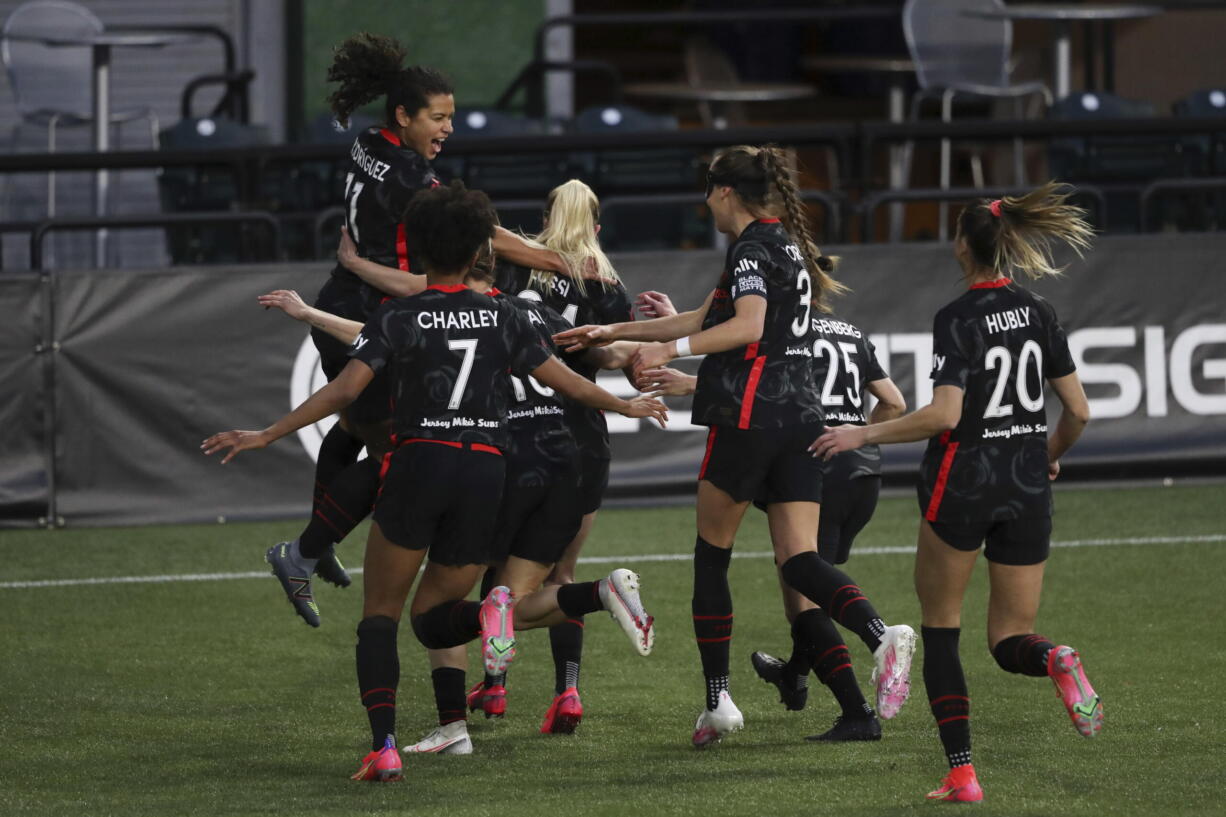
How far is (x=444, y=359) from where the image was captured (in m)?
5.35

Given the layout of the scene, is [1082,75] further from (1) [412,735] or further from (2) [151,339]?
(1) [412,735]

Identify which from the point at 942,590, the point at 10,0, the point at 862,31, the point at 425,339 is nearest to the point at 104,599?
the point at 425,339

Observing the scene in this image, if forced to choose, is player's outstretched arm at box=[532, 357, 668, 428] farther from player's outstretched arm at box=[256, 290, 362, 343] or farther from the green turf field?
the green turf field

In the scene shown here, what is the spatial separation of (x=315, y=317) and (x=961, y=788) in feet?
8.98

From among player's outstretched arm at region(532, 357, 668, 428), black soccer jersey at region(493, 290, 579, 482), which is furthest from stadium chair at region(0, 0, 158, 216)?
player's outstretched arm at region(532, 357, 668, 428)

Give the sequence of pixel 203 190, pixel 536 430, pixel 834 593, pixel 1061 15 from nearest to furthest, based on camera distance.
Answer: pixel 834 593 < pixel 536 430 < pixel 1061 15 < pixel 203 190

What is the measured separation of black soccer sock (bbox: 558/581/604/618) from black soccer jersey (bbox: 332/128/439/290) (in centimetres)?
139

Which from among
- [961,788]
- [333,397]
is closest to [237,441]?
[333,397]

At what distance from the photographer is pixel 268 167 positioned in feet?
41.4

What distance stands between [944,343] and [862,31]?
492 inches

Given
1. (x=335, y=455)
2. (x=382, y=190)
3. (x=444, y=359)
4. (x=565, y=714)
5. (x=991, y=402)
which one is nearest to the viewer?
(x=991, y=402)

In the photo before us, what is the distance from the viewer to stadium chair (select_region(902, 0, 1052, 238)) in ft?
43.7

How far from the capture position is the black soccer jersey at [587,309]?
627 centimetres

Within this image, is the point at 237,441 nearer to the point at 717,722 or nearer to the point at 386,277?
the point at 386,277
